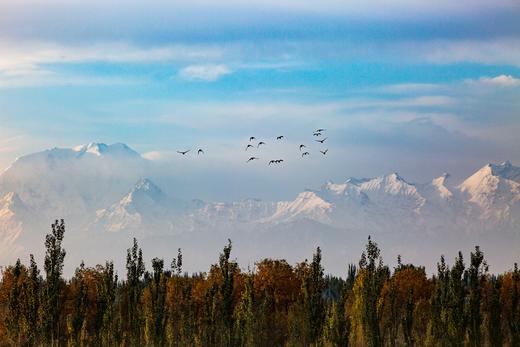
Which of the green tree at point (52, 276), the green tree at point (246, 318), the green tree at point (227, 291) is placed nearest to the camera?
the green tree at point (52, 276)

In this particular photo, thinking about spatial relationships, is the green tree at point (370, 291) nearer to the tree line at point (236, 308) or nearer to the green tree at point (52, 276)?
the tree line at point (236, 308)

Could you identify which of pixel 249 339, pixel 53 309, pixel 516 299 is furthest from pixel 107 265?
pixel 516 299

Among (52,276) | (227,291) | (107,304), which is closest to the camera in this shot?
(52,276)

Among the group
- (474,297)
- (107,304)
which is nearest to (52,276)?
(107,304)

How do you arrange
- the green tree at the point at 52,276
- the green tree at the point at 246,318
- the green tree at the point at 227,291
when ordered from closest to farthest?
the green tree at the point at 52,276, the green tree at the point at 227,291, the green tree at the point at 246,318

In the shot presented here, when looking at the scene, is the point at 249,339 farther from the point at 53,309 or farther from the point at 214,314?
the point at 53,309

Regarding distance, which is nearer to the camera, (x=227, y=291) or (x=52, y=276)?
(x=52, y=276)

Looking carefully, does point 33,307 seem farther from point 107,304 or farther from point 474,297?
point 474,297

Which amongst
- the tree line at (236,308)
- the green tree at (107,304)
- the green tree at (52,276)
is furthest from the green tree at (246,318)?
the green tree at (52,276)

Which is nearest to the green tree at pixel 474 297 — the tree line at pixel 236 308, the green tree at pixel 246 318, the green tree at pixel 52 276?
the tree line at pixel 236 308

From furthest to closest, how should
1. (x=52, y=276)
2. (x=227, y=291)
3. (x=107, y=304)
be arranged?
(x=107, y=304) < (x=227, y=291) < (x=52, y=276)

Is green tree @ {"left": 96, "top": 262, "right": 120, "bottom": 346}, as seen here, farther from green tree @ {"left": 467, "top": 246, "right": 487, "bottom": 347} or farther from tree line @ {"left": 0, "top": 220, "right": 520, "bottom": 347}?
green tree @ {"left": 467, "top": 246, "right": 487, "bottom": 347}

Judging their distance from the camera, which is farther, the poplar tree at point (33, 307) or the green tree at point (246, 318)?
the green tree at point (246, 318)

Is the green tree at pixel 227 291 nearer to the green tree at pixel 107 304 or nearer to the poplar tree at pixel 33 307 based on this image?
the green tree at pixel 107 304
